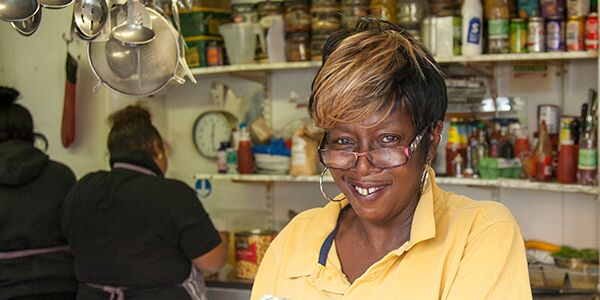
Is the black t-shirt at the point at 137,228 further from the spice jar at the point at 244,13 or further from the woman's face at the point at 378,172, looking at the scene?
the woman's face at the point at 378,172

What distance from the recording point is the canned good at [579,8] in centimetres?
290

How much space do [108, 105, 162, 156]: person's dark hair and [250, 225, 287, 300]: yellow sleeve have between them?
56.6 inches

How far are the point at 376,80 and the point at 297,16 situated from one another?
2166 millimetres

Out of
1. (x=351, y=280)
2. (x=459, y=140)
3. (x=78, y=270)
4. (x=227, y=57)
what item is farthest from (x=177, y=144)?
(x=351, y=280)

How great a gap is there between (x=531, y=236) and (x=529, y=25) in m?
0.95

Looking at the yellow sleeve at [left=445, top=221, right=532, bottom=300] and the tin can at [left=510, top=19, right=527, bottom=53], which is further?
the tin can at [left=510, top=19, right=527, bottom=53]

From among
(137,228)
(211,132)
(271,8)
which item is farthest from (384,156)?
(211,132)

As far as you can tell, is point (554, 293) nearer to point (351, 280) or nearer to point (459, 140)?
point (459, 140)

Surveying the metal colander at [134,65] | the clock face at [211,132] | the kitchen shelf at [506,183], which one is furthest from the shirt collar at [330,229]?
the clock face at [211,132]

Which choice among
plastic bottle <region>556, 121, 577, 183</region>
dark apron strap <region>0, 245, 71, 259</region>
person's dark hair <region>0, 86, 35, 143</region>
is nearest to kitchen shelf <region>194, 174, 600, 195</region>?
plastic bottle <region>556, 121, 577, 183</region>

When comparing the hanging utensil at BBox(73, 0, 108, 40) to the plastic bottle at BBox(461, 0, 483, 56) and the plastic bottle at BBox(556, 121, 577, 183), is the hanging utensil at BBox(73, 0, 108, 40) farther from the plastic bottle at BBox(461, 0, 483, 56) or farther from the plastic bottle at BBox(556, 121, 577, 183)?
the plastic bottle at BBox(556, 121, 577, 183)

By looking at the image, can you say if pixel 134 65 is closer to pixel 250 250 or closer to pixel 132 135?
pixel 132 135

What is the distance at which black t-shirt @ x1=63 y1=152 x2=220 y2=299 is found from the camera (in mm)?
2777

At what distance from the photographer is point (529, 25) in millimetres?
2990
